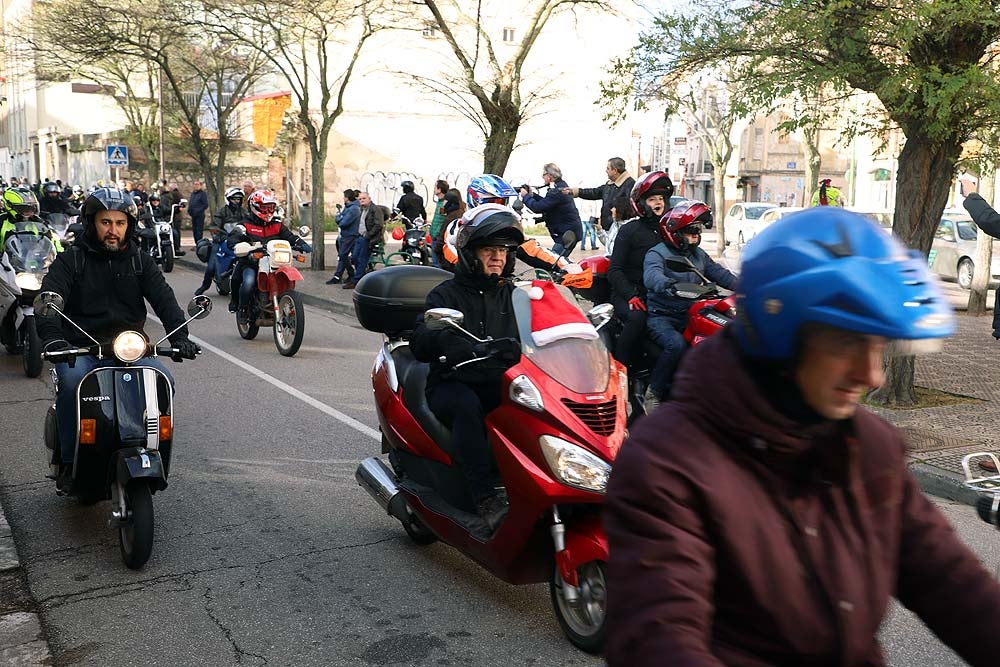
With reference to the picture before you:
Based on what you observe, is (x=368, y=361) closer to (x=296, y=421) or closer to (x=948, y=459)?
(x=296, y=421)

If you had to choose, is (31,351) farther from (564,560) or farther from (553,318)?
(564,560)

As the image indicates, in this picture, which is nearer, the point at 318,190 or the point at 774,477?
the point at 774,477

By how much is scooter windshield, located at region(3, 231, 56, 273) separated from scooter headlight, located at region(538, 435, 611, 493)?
8295mm

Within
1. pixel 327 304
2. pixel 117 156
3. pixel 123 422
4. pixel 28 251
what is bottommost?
pixel 327 304

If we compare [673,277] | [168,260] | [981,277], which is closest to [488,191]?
[673,277]

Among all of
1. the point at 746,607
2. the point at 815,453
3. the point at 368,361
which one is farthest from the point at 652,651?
the point at 368,361

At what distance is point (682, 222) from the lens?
7305mm

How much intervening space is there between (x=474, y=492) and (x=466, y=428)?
269 millimetres

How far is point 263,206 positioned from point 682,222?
7246 millimetres

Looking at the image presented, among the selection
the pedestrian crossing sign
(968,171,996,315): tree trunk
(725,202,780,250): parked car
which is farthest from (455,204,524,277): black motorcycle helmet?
(725,202,780,250): parked car

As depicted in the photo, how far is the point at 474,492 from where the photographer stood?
4613mm

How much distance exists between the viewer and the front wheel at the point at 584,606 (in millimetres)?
4090

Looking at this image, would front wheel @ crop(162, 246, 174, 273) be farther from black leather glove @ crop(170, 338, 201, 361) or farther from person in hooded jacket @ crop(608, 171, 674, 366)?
black leather glove @ crop(170, 338, 201, 361)

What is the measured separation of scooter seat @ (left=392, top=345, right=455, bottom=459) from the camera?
4.88 metres
